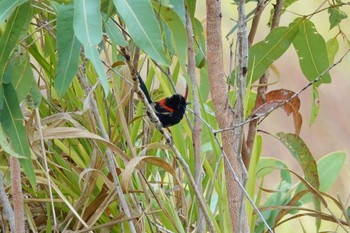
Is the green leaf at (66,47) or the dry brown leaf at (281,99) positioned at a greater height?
the green leaf at (66,47)

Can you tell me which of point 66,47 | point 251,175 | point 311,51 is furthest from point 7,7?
point 311,51

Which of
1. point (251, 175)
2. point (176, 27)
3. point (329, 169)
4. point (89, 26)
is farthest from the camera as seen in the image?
point (329, 169)

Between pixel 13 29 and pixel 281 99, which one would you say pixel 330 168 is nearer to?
pixel 281 99

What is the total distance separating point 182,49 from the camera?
3.05 feet

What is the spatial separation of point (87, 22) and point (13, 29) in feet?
0.72

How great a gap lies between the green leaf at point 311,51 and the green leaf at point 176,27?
0.59 m

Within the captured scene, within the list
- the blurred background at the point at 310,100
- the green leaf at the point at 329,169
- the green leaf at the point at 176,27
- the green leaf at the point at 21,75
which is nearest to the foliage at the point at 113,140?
the green leaf at the point at 21,75

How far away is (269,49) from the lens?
4.75 ft

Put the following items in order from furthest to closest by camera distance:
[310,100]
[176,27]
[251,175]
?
[310,100] → [251,175] → [176,27]

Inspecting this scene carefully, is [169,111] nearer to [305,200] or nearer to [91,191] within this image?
[91,191]

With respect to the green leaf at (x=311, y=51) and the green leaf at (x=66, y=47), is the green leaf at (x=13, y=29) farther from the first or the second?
the green leaf at (x=311, y=51)

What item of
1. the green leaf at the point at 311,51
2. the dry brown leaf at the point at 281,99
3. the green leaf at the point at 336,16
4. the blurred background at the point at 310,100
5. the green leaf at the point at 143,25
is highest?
the green leaf at the point at 143,25

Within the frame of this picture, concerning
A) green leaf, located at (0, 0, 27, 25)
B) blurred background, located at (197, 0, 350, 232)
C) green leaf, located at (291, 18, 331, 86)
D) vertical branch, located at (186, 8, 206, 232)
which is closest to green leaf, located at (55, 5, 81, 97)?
green leaf, located at (0, 0, 27, 25)

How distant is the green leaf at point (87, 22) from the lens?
784 millimetres
